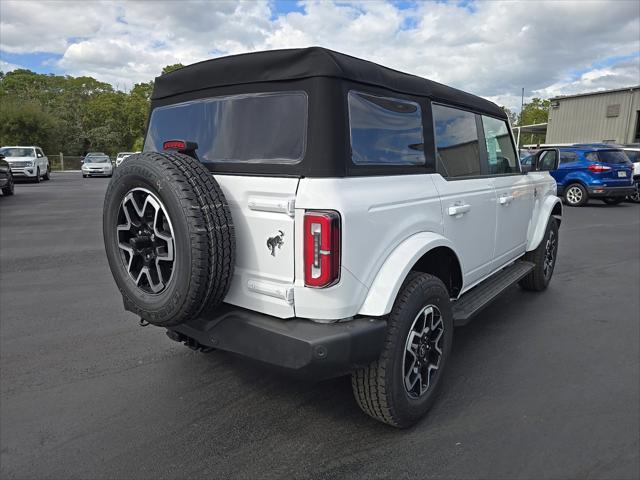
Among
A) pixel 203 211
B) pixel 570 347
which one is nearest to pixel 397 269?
pixel 203 211

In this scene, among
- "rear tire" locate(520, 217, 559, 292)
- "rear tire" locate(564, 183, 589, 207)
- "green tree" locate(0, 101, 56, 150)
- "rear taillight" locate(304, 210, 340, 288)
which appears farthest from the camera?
"green tree" locate(0, 101, 56, 150)

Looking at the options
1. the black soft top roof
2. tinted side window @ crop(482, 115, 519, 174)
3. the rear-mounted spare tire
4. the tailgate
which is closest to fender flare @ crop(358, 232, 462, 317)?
the tailgate

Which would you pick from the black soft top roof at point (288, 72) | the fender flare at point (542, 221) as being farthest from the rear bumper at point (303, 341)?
the fender flare at point (542, 221)

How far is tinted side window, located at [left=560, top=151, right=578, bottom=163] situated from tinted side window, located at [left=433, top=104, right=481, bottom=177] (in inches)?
470

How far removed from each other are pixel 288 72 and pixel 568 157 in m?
14.0

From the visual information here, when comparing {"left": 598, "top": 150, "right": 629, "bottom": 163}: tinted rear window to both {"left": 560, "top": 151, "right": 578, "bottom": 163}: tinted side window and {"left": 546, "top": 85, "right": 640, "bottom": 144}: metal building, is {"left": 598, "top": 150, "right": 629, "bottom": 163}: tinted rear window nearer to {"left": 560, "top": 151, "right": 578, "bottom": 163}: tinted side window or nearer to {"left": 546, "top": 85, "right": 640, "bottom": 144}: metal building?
{"left": 560, "top": 151, "right": 578, "bottom": 163}: tinted side window

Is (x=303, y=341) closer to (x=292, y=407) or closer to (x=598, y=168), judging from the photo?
(x=292, y=407)

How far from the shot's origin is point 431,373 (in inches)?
110

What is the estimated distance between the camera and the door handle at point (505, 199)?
12.4ft

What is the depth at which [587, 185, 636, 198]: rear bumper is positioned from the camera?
13.2 metres

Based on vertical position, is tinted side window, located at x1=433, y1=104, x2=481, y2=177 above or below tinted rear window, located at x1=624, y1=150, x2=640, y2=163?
above

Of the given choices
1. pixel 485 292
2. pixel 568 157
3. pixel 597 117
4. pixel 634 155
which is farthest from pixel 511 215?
pixel 597 117

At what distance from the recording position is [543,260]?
5.02 m

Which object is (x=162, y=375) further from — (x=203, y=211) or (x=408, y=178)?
(x=408, y=178)
